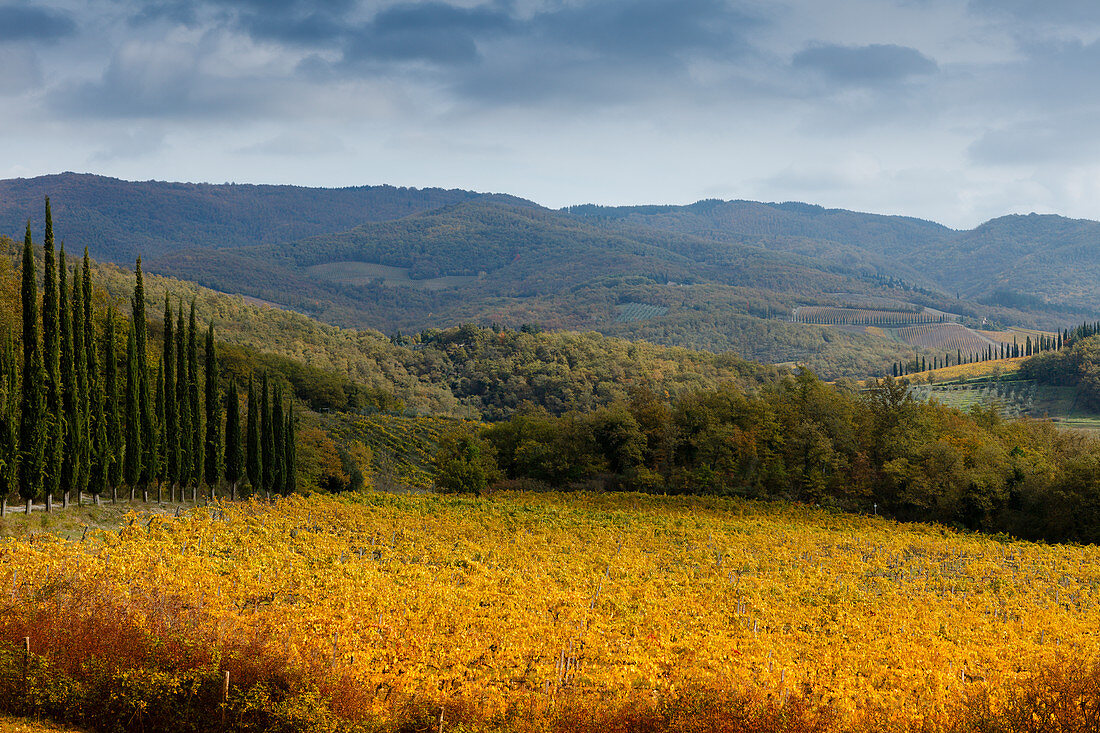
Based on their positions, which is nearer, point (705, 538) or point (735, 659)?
point (735, 659)

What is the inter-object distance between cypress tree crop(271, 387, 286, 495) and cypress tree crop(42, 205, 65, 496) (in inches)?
713

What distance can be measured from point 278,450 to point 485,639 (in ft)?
118

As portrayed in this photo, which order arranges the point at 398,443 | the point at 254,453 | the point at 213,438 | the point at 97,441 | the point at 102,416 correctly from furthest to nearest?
the point at 398,443 → the point at 254,453 → the point at 213,438 → the point at 97,441 → the point at 102,416

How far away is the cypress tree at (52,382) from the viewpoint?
31.8 m

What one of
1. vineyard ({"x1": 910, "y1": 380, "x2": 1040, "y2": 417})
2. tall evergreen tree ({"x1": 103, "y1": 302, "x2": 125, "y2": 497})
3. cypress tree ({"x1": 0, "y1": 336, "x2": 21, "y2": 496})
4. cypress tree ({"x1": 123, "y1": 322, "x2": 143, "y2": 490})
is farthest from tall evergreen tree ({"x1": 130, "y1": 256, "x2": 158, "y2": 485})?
vineyard ({"x1": 910, "y1": 380, "x2": 1040, "y2": 417})

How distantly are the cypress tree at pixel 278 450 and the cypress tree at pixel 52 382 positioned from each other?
59.4 ft

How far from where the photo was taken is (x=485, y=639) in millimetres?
19859

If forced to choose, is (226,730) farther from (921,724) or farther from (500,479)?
(500,479)

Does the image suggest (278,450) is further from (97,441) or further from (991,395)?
(991,395)

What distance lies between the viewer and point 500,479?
71812 mm

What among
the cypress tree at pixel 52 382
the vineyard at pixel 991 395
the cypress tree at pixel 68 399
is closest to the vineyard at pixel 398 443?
the cypress tree at pixel 68 399

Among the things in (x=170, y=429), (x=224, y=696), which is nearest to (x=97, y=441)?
(x=170, y=429)

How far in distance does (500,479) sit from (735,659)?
53.2 m

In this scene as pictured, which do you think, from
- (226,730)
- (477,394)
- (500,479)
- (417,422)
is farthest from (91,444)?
(477,394)
